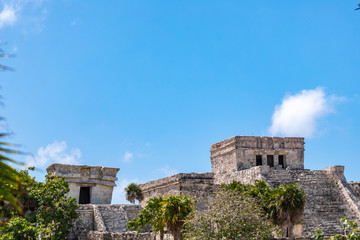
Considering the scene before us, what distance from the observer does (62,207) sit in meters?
13.8

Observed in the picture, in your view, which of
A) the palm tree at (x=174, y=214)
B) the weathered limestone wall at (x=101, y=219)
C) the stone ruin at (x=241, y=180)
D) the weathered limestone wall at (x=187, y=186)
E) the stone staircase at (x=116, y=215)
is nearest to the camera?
the palm tree at (x=174, y=214)

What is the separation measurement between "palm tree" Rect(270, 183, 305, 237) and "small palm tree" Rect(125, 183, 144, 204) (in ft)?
39.3

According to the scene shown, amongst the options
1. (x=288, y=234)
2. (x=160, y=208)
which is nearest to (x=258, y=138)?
(x=288, y=234)

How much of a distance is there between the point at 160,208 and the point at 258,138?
13.2m

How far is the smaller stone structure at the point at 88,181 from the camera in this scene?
17703 millimetres

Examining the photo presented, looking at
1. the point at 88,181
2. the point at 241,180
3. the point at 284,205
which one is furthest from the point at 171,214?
the point at 241,180

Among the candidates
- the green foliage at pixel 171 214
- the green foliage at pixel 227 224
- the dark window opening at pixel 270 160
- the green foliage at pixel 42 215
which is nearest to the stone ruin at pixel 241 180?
the dark window opening at pixel 270 160

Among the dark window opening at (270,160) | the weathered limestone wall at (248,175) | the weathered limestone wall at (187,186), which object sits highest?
the dark window opening at (270,160)

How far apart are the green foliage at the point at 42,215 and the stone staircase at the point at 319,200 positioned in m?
8.93

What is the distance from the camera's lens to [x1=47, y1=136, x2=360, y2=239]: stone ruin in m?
15.3

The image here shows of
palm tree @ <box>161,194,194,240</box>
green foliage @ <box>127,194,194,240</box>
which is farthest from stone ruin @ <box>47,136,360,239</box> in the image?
palm tree @ <box>161,194,194,240</box>

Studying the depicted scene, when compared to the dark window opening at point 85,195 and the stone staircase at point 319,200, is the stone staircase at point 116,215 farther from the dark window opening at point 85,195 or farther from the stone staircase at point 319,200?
the stone staircase at point 319,200

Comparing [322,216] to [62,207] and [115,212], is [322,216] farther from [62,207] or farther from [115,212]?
[62,207]

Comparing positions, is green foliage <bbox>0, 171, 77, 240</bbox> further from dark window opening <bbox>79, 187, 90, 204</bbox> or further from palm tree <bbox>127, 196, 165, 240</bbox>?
dark window opening <bbox>79, 187, 90, 204</bbox>
